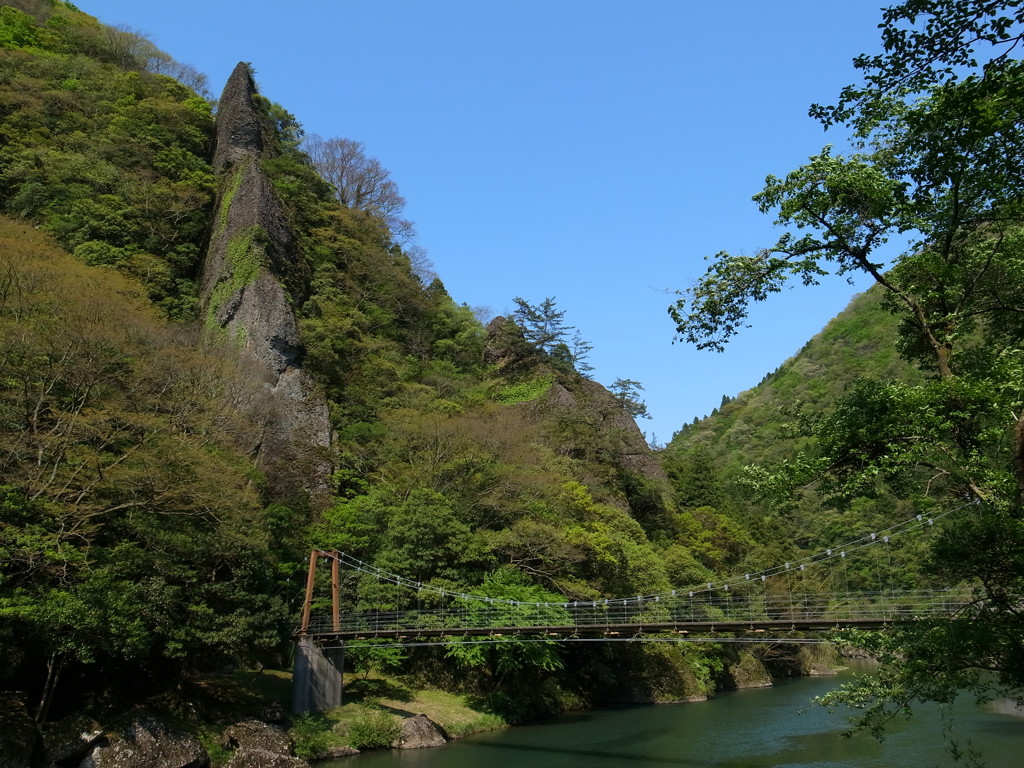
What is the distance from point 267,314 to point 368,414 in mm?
4638

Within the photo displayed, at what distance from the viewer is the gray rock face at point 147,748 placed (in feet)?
35.1

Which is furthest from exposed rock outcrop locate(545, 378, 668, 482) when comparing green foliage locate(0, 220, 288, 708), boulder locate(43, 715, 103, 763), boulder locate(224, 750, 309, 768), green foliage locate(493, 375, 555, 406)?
boulder locate(43, 715, 103, 763)

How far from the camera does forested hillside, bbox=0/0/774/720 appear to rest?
11.8 meters

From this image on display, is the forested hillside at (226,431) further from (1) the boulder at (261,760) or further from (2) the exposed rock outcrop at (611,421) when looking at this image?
(1) the boulder at (261,760)

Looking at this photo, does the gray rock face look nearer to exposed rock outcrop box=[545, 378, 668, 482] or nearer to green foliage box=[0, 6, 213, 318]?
green foliage box=[0, 6, 213, 318]

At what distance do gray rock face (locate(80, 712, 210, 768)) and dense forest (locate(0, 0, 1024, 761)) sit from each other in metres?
0.97

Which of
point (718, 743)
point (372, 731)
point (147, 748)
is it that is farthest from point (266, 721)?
point (718, 743)

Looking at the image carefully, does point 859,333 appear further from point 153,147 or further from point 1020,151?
point 1020,151

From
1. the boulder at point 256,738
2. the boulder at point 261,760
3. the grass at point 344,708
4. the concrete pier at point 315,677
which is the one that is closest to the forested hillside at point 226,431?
the grass at point 344,708

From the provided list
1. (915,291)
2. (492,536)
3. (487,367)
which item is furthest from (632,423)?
(915,291)

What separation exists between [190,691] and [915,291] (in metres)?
13.6

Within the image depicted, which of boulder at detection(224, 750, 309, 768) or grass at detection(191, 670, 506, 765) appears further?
grass at detection(191, 670, 506, 765)

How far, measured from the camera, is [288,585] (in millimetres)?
17312

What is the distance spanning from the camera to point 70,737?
10.7 meters
